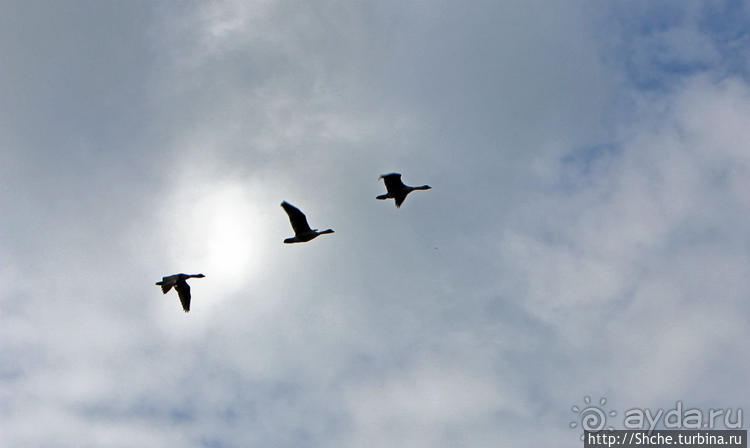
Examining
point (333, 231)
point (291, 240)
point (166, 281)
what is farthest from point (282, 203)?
point (166, 281)

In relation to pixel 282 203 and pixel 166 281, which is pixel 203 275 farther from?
pixel 282 203

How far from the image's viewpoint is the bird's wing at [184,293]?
59281 millimetres

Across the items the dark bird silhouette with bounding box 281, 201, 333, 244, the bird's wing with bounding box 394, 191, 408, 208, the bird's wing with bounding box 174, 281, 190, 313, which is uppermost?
the bird's wing with bounding box 394, 191, 408, 208

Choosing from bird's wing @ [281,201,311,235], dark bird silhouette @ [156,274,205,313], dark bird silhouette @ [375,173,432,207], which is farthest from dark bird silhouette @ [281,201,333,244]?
dark bird silhouette @ [156,274,205,313]

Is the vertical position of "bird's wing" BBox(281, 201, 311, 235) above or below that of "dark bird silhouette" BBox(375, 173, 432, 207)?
below

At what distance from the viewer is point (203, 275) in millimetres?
60625

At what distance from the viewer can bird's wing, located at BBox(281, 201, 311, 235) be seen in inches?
2007

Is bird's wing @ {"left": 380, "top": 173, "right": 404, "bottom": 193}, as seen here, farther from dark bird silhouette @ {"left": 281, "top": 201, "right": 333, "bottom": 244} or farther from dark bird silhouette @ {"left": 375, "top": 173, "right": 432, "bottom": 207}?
dark bird silhouette @ {"left": 281, "top": 201, "right": 333, "bottom": 244}

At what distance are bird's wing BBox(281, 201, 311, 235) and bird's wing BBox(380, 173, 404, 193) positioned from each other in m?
6.33

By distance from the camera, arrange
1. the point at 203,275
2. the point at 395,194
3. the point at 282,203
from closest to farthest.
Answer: the point at 282,203, the point at 395,194, the point at 203,275

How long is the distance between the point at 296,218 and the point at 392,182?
24.0 feet

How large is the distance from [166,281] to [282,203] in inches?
518

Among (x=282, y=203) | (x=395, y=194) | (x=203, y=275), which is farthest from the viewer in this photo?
(x=203, y=275)

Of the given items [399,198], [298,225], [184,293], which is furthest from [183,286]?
[399,198]
